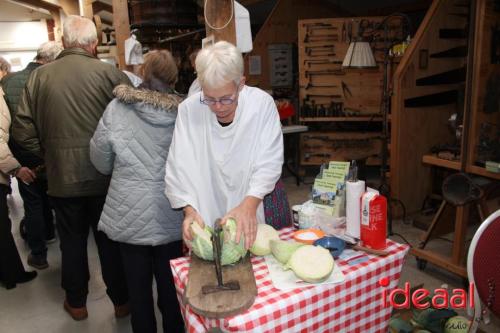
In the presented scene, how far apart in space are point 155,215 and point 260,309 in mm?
895

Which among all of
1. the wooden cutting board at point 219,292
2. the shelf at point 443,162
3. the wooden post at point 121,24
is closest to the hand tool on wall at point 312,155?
the shelf at point 443,162

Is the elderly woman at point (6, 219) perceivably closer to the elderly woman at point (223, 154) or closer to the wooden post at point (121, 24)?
the wooden post at point (121, 24)

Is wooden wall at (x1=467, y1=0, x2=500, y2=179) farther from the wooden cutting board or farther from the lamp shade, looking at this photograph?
the wooden cutting board

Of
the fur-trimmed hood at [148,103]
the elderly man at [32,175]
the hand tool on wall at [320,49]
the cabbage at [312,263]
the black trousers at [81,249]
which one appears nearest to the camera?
the cabbage at [312,263]

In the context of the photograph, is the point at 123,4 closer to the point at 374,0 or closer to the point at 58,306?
→ the point at 58,306

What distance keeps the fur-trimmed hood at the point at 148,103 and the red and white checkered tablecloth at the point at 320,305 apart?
69 centimetres

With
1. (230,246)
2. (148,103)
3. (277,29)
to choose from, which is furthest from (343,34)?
(230,246)

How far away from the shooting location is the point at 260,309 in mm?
1265

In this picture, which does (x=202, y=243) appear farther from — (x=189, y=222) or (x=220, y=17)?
(x=220, y=17)

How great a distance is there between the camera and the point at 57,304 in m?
3.01

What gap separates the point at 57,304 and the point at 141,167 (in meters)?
1.68

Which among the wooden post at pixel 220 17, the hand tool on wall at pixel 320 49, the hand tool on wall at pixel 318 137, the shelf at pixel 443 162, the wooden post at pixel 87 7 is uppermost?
the wooden post at pixel 87 7

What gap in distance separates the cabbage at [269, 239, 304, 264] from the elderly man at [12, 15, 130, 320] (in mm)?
1312

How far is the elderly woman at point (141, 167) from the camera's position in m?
1.93
